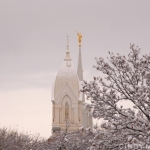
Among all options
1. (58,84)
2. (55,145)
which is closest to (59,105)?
(58,84)

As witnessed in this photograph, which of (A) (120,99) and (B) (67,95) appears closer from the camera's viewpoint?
(A) (120,99)

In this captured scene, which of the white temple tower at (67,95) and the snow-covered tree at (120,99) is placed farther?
the white temple tower at (67,95)

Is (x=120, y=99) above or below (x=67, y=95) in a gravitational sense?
below

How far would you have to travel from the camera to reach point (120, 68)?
1409 centimetres

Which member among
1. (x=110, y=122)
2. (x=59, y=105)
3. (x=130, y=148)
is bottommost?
(x=130, y=148)

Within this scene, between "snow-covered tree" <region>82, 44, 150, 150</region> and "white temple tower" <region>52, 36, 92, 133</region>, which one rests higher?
"white temple tower" <region>52, 36, 92, 133</region>

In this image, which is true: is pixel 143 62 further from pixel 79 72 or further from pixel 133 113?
pixel 79 72

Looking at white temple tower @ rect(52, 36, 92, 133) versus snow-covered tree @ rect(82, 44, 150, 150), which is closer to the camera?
snow-covered tree @ rect(82, 44, 150, 150)

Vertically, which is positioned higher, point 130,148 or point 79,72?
point 79,72

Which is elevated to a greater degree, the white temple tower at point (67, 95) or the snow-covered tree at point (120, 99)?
the white temple tower at point (67, 95)

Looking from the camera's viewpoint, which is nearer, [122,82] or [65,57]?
[122,82]

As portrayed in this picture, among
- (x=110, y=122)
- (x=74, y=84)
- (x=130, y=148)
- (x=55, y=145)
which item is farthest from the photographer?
(x=74, y=84)

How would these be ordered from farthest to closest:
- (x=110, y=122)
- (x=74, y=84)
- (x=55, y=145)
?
(x=74, y=84) → (x=55, y=145) → (x=110, y=122)

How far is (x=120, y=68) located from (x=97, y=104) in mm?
1007
